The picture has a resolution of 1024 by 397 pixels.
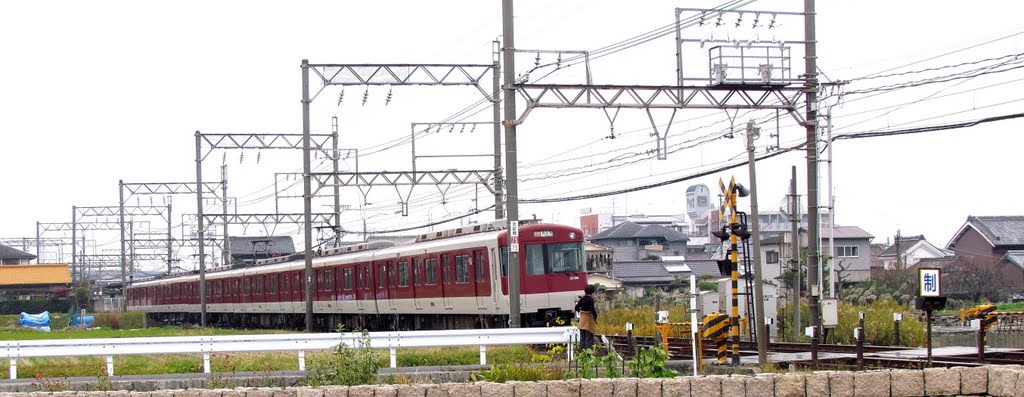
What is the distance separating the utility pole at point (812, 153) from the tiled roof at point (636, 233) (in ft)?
170

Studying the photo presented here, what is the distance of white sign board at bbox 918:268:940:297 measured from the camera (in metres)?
11.3

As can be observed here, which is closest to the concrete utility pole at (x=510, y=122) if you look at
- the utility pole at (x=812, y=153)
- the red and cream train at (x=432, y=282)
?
the red and cream train at (x=432, y=282)

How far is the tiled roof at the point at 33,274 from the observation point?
2190 inches

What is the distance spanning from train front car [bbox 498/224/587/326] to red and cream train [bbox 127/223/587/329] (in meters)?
0.02

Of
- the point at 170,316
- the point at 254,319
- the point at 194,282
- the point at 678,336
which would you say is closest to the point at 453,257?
the point at 678,336

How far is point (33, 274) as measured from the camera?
56.6m

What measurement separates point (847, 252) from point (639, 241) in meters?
19.5

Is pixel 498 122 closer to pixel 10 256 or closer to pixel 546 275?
pixel 546 275

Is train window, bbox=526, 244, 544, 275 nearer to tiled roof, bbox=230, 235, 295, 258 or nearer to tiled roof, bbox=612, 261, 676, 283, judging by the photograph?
tiled roof, bbox=230, 235, 295, 258

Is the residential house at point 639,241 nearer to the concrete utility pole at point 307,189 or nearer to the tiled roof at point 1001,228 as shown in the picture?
the tiled roof at point 1001,228

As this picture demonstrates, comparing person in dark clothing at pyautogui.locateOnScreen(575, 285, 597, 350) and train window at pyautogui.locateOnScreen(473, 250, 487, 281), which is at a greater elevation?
train window at pyautogui.locateOnScreen(473, 250, 487, 281)

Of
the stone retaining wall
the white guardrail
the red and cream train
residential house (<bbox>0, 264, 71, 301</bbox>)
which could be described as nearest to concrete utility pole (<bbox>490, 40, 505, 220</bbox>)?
the red and cream train

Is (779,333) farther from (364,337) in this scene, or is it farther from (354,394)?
(354,394)

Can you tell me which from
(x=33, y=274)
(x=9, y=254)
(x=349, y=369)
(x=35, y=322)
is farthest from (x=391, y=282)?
(x=9, y=254)
